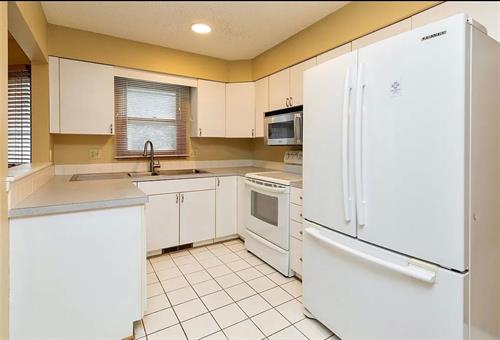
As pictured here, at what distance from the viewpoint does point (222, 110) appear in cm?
310

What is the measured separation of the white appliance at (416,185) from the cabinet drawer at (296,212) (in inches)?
24.0

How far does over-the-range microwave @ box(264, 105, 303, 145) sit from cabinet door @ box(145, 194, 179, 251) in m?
1.11

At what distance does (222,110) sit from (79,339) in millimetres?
2403

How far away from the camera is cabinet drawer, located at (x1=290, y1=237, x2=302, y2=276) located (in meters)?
2.05

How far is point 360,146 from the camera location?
4.05 feet

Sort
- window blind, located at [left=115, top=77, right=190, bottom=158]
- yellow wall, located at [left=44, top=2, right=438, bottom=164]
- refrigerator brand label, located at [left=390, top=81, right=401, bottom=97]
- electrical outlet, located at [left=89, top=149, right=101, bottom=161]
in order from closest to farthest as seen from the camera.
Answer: refrigerator brand label, located at [left=390, top=81, right=401, bottom=97], yellow wall, located at [left=44, top=2, right=438, bottom=164], electrical outlet, located at [left=89, top=149, right=101, bottom=161], window blind, located at [left=115, top=77, right=190, bottom=158]

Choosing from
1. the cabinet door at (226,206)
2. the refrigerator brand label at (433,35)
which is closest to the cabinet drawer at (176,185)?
the cabinet door at (226,206)

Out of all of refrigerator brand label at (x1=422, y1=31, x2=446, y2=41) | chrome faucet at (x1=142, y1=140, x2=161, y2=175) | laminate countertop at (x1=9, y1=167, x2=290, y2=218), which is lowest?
laminate countertop at (x1=9, y1=167, x2=290, y2=218)

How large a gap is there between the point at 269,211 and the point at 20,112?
215cm

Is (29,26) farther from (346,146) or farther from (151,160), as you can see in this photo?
(151,160)

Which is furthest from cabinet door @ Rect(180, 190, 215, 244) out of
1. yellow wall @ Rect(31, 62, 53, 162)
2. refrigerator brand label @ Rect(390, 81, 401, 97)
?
refrigerator brand label @ Rect(390, 81, 401, 97)

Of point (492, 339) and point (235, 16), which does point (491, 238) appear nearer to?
point (492, 339)

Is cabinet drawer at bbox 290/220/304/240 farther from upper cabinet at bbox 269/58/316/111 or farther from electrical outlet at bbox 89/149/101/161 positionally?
electrical outlet at bbox 89/149/101/161

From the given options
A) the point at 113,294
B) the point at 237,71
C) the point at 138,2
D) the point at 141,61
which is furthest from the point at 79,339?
the point at 237,71
